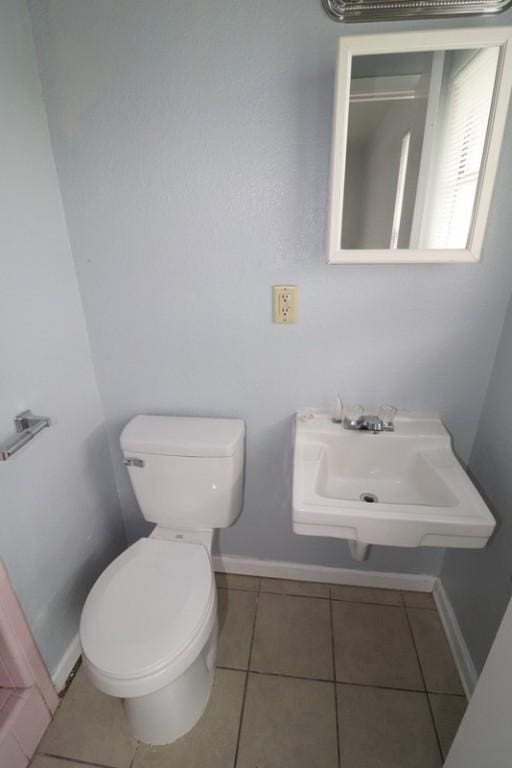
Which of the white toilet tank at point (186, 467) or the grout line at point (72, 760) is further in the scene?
the white toilet tank at point (186, 467)

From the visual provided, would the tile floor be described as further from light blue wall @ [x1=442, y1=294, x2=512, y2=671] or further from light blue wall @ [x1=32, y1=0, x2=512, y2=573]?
light blue wall @ [x1=32, y1=0, x2=512, y2=573]

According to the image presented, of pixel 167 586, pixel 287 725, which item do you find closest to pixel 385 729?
pixel 287 725

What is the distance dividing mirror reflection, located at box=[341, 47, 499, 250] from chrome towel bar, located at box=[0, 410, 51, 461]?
3.17 ft

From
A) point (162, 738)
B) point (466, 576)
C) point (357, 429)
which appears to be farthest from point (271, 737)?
point (357, 429)

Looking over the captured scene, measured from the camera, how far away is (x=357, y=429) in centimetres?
119

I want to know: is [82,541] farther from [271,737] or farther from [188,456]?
[271,737]

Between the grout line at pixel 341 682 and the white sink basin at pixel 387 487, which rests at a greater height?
the white sink basin at pixel 387 487

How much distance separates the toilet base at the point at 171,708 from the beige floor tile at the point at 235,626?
0.54 ft

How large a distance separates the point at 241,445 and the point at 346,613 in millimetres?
850

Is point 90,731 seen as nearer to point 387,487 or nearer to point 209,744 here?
point 209,744

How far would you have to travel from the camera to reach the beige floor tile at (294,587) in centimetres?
154

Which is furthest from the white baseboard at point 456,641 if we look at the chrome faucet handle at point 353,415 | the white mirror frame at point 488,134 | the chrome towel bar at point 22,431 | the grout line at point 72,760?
the chrome towel bar at point 22,431

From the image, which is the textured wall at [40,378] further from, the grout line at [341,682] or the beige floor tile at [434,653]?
the beige floor tile at [434,653]

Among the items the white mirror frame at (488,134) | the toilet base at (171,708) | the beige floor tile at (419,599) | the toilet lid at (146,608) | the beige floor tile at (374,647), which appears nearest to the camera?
the white mirror frame at (488,134)
